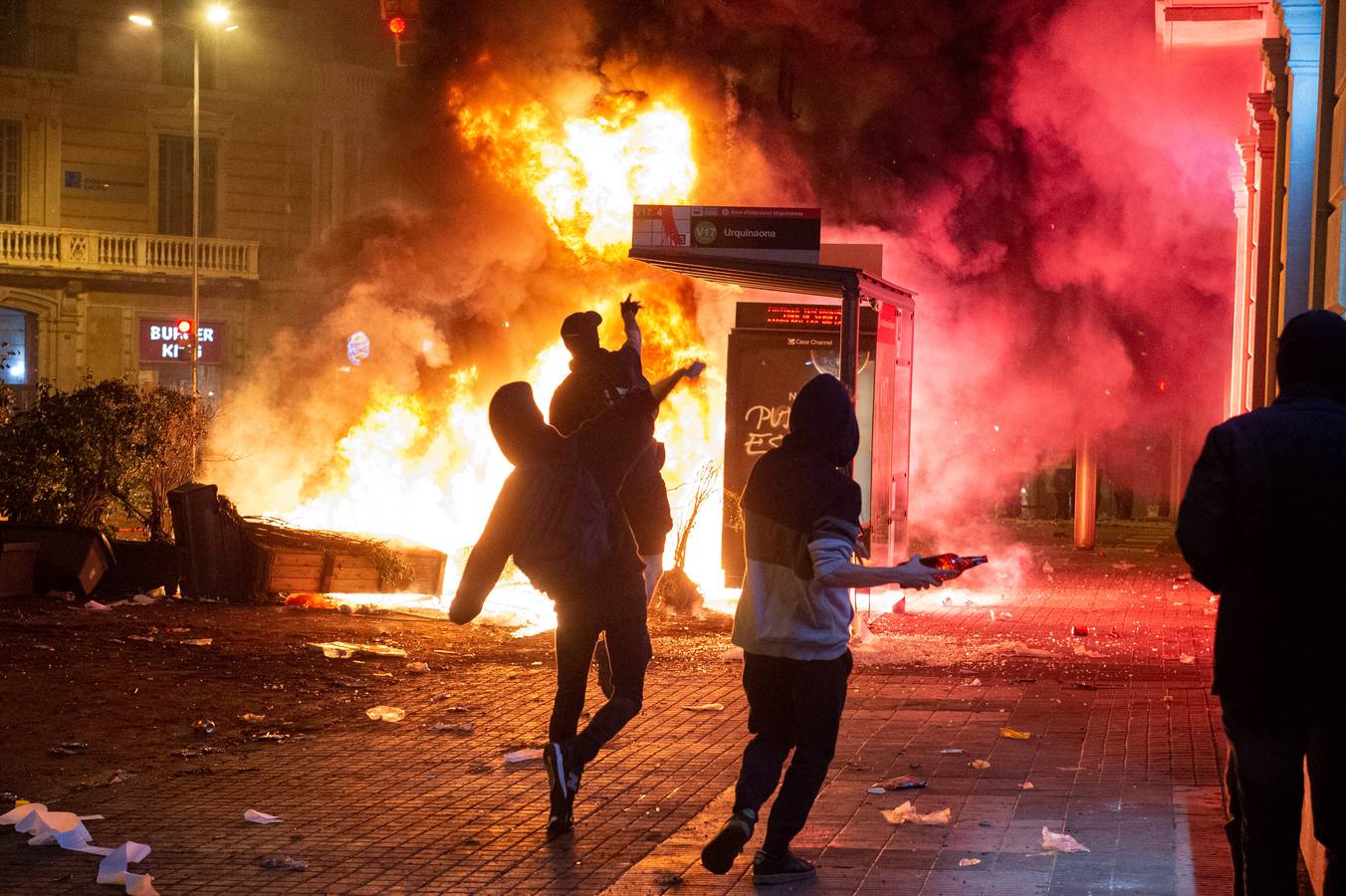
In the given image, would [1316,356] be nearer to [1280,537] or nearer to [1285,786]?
[1280,537]

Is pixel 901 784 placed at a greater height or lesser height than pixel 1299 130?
lesser

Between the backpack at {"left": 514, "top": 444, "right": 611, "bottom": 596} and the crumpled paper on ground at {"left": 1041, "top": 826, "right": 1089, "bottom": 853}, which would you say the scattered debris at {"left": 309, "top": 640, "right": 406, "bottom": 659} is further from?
the crumpled paper on ground at {"left": 1041, "top": 826, "right": 1089, "bottom": 853}

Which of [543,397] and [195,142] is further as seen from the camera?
[195,142]

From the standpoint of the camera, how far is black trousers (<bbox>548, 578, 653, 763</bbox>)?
6.25 m

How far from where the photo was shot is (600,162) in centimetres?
1778

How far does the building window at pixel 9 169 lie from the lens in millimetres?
40188

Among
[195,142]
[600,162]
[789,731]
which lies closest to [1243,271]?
[600,162]

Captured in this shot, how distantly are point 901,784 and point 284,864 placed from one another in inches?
108

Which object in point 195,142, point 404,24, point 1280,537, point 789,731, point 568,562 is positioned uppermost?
point 195,142

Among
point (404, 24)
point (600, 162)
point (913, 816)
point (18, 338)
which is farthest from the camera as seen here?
point (18, 338)

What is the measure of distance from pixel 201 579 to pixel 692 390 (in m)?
5.45

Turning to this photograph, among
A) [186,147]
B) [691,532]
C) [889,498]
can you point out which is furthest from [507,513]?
[186,147]

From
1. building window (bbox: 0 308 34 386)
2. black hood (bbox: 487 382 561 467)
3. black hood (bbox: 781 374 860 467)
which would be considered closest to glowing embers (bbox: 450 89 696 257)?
black hood (bbox: 487 382 561 467)

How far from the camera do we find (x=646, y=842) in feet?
20.0
